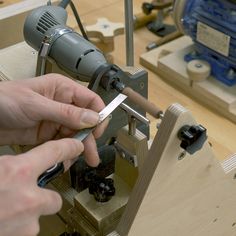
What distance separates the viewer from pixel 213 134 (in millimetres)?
901

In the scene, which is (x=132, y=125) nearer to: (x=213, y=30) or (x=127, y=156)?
(x=127, y=156)

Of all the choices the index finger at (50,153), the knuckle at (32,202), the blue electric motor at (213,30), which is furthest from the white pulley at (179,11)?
the knuckle at (32,202)

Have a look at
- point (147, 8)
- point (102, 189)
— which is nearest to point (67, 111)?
point (102, 189)

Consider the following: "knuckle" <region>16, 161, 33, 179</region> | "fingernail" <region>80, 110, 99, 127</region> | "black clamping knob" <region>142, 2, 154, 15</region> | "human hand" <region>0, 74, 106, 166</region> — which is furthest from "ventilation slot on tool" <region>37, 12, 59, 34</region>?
"black clamping knob" <region>142, 2, 154, 15</region>

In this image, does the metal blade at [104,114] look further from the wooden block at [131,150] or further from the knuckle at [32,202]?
the knuckle at [32,202]

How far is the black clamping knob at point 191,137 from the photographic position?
484 mm

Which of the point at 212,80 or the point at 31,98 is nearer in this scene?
the point at 31,98

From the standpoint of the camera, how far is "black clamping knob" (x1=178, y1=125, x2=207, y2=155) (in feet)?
1.59

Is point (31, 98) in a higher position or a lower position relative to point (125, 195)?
higher

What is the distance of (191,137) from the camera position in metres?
0.48

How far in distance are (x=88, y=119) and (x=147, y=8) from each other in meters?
0.66

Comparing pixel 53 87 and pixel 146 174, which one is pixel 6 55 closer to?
pixel 53 87

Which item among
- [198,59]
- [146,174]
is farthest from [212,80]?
[146,174]

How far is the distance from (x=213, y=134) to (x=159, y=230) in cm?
37
